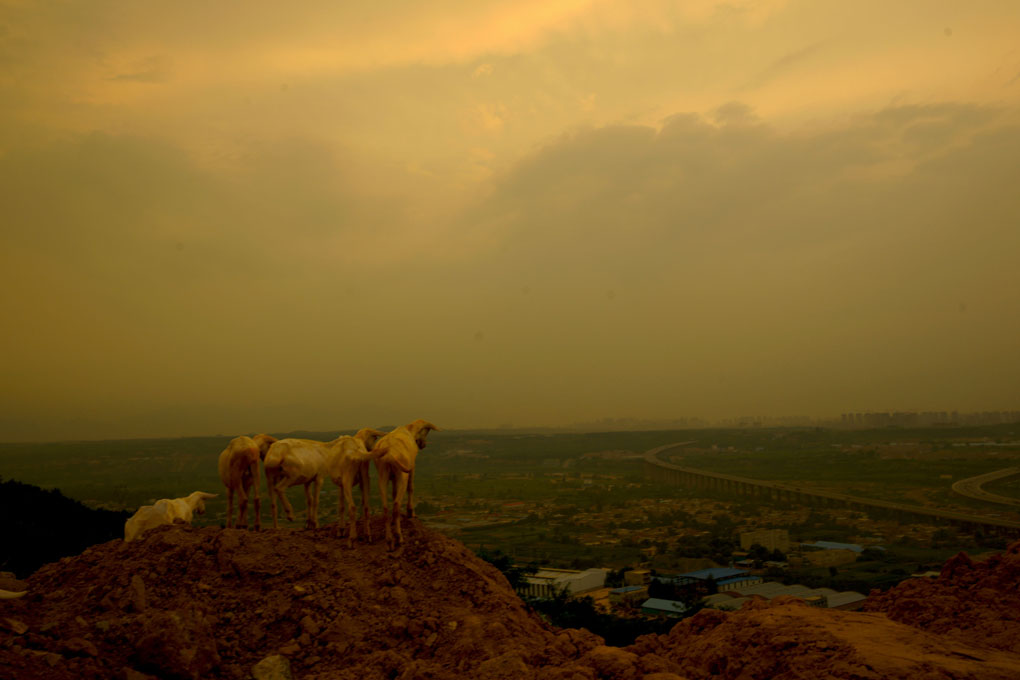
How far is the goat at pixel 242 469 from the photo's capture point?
12117 millimetres

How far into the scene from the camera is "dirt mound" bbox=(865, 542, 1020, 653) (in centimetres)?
966

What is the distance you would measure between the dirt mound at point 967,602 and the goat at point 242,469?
430 inches

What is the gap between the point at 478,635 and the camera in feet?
30.8

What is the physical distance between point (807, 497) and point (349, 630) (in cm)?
6557

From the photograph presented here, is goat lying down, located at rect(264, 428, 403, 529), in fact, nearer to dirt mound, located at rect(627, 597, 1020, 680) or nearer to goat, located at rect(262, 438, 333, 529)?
goat, located at rect(262, 438, 333, 529)

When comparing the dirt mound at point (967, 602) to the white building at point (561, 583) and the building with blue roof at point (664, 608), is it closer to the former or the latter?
the building with blue roof at point (664, 608)

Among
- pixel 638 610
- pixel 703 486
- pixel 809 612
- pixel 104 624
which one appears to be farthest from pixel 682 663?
pixel 703 486

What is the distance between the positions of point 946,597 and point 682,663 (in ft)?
15.1

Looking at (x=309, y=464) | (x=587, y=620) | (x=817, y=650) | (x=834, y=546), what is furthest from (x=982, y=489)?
(x=309, y=464)

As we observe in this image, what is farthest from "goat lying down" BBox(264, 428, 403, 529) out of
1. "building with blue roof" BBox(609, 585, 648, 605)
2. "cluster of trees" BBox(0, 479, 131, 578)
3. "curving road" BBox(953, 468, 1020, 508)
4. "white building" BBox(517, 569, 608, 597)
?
"curving road" BBox(953, 468, 1020, 508)

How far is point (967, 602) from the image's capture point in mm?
10555

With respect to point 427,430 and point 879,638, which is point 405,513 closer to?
point 427,430

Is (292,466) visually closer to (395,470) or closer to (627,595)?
(395,470)

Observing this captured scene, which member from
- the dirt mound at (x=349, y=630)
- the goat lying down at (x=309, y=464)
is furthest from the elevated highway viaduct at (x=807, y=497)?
the goat lying down at (x=309, y=464)
